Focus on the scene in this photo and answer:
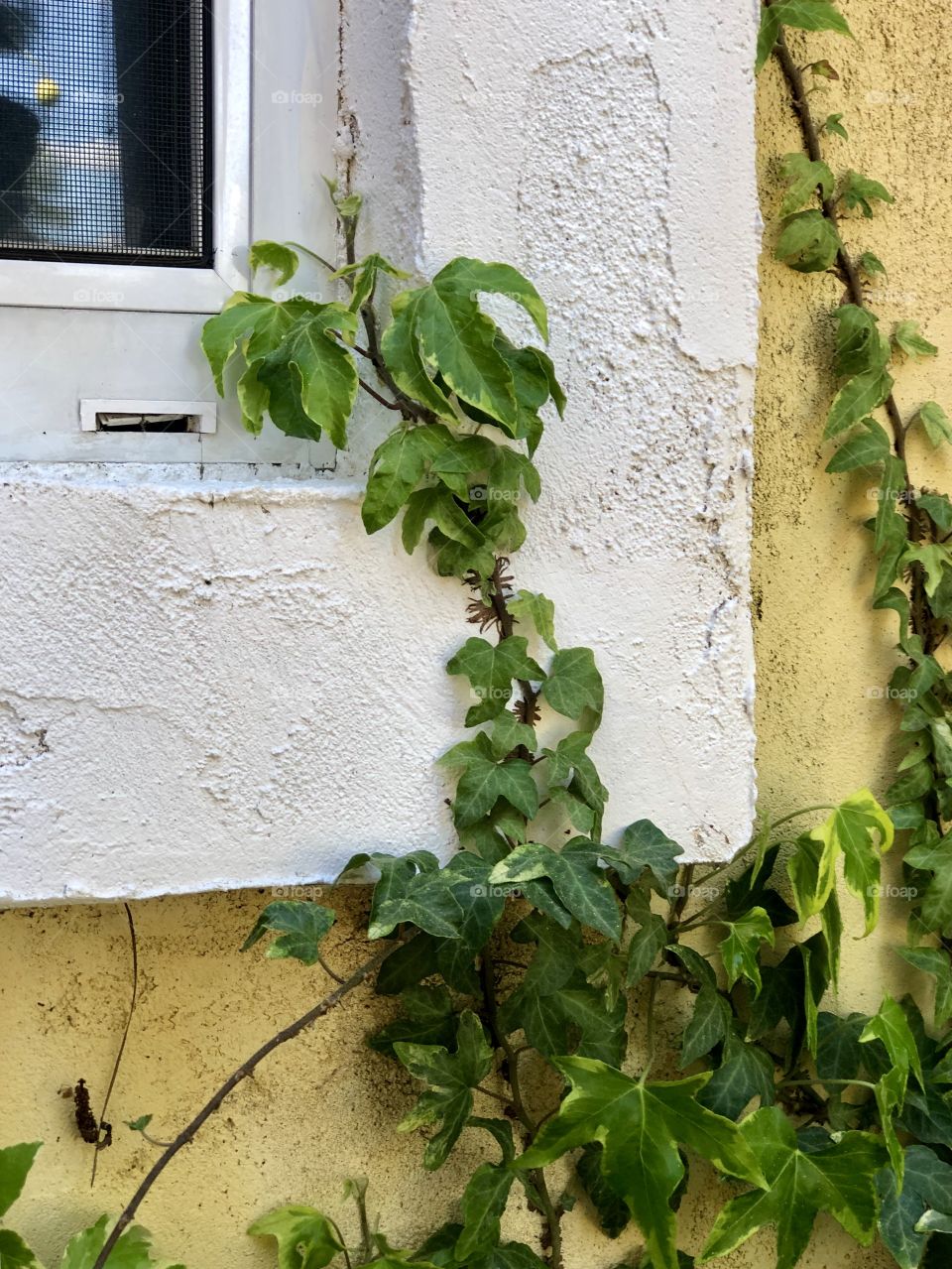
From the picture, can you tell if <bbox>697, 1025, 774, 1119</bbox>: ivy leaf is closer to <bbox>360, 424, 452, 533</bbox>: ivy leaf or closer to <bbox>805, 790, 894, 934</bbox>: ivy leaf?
<bbox>805, 790, 894, 934</bbox>: ivy leaf

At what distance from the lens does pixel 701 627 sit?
109 cm

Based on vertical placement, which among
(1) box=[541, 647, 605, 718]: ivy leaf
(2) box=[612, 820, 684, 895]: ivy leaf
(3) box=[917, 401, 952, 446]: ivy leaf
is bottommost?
(2) box=[612, 820, 684, 895]: ivy leaf

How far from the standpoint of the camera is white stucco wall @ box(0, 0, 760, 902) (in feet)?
3.08

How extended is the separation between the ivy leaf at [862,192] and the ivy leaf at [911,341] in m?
0.14

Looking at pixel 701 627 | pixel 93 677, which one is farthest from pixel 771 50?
pixel 93 677

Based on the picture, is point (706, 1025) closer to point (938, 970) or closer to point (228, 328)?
point (938, 970)

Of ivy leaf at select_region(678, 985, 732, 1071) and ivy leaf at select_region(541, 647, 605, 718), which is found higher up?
ivy leaf at select_region(541, 647, 605, 718)

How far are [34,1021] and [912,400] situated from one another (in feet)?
4.16

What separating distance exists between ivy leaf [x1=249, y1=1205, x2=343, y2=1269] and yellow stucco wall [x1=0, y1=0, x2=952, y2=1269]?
37 mm

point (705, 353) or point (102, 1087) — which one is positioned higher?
point (705, 353)

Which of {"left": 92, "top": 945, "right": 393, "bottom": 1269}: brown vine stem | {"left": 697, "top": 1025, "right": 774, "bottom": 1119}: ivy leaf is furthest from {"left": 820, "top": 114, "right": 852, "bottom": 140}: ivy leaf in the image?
{"left": 92, "top": 945, "right": 393, "bottom": 1269}: brown vine stem

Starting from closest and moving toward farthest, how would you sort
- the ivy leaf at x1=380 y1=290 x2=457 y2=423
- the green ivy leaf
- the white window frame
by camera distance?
1. the green ivy leaf
2. the ivy leaf at x1=380 y1=290 x2=457 y2=423
3. the white window frame

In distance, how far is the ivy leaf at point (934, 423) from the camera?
1.31m

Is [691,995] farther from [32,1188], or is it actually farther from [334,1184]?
[32,1188]
